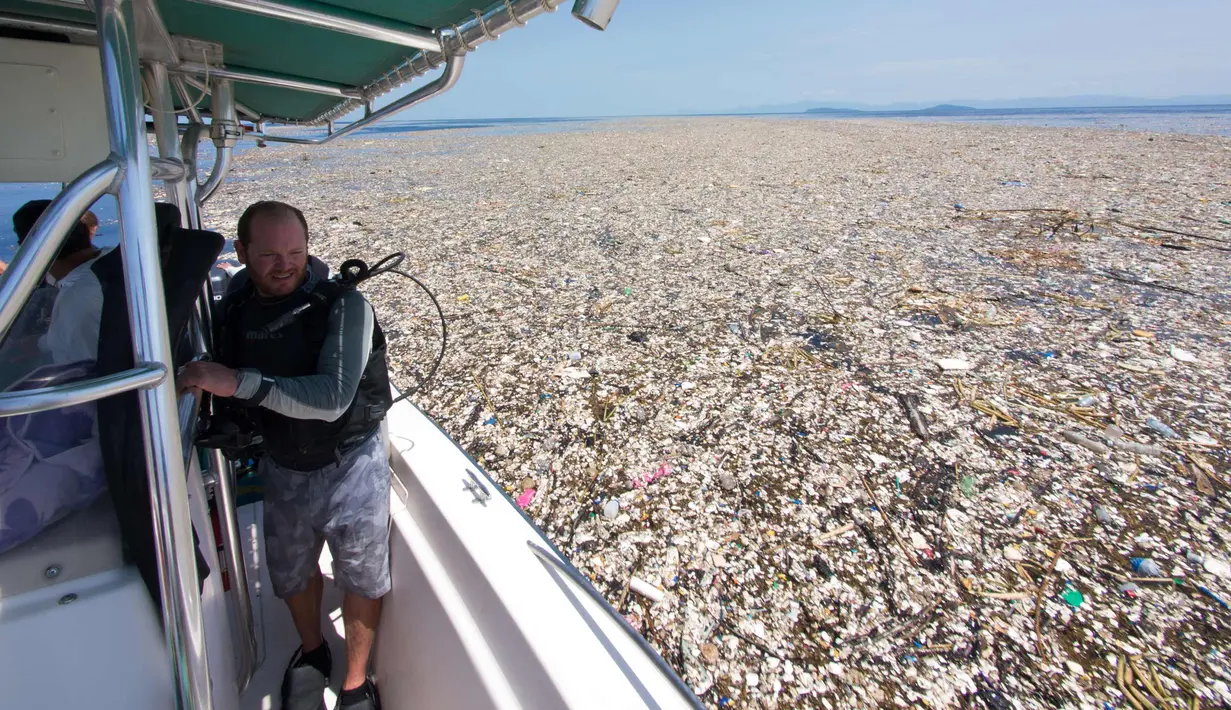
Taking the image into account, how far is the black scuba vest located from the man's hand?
27cm

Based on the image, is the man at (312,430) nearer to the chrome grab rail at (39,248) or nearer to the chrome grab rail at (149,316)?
the chrome grab rail at (149,316)

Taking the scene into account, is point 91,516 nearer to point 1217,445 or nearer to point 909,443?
point 909,443

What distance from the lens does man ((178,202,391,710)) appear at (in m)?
1.59

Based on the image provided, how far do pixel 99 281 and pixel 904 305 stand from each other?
5268 millimetres

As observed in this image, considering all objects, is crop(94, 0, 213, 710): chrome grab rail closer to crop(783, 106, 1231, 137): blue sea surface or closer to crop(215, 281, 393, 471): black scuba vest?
crop(215, 281, 393, 471): black scuba vest

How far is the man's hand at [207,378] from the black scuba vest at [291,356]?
0.27 m

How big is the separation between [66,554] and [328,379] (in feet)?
2.16

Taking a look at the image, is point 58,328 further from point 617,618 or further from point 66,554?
point 617,618

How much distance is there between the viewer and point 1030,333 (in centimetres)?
437

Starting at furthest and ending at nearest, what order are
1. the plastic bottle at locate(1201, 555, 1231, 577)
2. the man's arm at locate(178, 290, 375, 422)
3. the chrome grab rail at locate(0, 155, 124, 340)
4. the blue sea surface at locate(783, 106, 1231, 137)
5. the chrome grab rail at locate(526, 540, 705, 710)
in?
the blue sea surface at locate(783, 106, 1231, 137), the plastic bottle at locate(1201, 555, 1231, 577), the man's arm at locate(178, 290, 375, 422), the chrome grab rail at locate(526, 540, 705, 710), the chrome grab rail at locate(0, 155, 124, 340)

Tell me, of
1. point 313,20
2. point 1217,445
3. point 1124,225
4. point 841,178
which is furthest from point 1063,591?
point 841,178

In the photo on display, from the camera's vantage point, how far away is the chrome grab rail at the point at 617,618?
3.64 feet

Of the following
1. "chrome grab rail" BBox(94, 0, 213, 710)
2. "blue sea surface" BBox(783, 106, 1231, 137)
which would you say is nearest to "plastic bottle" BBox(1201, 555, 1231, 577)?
"chrome grab rail" BBox(94, 0, 213, 710)

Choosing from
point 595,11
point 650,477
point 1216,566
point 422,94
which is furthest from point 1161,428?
point 422,94
